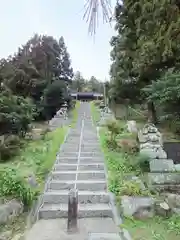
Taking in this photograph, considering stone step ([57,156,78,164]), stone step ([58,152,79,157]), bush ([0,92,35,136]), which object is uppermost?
bush ([0,92,35,136])

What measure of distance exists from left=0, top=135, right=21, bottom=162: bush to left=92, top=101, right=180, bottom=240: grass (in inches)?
132

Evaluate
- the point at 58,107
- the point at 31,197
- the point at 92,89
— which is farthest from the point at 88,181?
the point at 92,89

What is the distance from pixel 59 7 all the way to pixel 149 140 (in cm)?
800

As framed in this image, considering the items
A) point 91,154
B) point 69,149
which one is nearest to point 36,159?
point 69,149

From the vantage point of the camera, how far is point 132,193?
655 centimetres

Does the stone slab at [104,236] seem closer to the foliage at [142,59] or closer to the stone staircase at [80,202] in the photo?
the stone staircase at [80,202]

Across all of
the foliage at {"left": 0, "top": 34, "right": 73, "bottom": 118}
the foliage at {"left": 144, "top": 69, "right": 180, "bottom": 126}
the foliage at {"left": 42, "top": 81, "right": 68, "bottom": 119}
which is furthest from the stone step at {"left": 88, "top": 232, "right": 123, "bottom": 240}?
the foliage at {"left": 42, "top": 81, "right": 68, "bottom": 119}

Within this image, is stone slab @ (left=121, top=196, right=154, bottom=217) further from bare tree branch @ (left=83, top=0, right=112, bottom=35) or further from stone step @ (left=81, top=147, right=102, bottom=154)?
bare tree branch @ (left=83, top=0, right=112, bottom=35)

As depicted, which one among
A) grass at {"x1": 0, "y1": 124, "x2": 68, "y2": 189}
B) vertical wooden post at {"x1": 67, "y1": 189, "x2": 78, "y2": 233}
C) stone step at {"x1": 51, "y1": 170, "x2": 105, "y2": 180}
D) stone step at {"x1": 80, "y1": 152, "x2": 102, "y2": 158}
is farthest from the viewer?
stone step at {"x1": 80, "y1": 152, "x2": 102, "y2": 158}

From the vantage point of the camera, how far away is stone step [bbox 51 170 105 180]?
785 cm

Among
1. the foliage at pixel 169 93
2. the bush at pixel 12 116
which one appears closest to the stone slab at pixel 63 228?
the foliage at pixel 169 93

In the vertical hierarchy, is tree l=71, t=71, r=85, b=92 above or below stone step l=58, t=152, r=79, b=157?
above

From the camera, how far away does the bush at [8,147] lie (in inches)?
385

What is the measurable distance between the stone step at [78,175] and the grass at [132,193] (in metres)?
0.32
